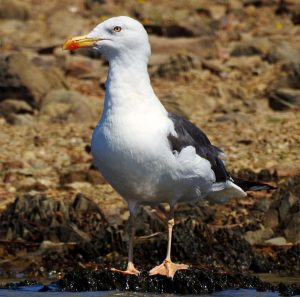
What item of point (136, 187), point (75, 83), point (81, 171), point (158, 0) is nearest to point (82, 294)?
point (136, 187)

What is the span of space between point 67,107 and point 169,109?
142cm

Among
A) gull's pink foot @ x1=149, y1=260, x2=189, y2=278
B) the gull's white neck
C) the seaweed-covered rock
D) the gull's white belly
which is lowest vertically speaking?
the seaweed-covered rock

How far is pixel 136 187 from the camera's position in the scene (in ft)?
25.3

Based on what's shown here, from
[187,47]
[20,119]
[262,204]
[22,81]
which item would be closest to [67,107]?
[20,119]

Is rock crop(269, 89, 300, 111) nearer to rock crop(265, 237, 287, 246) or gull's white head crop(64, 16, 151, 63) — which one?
rock crop(265, 237, 287, 246)

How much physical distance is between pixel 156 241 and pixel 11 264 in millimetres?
1377

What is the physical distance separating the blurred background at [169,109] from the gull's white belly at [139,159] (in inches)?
63.1

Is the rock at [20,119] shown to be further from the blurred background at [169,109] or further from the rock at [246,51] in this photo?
the rock at [246,51]

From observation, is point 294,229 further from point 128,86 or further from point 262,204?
point 128,86

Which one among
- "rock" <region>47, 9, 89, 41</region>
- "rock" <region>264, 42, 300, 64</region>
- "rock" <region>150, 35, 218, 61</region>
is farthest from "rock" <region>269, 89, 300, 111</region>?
"rock" <region>47, 9, 89, 41</region>

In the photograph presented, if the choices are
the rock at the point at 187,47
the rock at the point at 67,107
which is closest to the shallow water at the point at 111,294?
the rock at the point at 67,107

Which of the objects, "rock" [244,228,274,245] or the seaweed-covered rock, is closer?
the seaweed-covered rock

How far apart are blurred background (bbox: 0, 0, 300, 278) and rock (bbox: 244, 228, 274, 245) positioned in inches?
0.5

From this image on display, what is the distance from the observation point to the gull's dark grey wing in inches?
306
